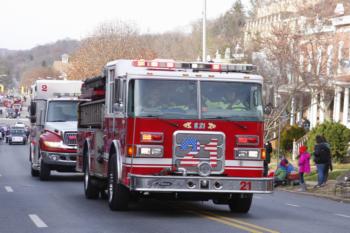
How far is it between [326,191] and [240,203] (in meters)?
10.0

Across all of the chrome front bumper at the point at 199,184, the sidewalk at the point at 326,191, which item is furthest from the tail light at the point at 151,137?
the sidewalk at the point at 326,191

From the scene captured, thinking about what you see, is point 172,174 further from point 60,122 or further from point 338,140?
point 338,140

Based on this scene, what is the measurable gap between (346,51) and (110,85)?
1143 inches

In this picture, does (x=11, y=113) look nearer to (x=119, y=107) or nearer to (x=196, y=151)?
(x=119, y=107)

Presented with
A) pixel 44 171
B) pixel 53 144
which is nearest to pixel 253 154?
pixel 53 144

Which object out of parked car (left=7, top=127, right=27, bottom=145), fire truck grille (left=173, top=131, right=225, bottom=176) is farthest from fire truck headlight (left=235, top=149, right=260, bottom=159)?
parked car (left=7, top=127, right=27, bottom=145)

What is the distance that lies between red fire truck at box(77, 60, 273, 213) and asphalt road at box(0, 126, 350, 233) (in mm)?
546

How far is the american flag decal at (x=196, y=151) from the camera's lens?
16094 millimetres

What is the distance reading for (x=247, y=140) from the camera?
53.8 ft

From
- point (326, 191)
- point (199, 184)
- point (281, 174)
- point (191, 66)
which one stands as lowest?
point (326, 191)

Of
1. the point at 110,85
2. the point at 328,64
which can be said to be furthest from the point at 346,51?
the point at 110,85

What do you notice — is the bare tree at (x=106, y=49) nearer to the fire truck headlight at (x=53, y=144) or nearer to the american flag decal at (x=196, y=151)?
the fire truck headlight at (x=53, y=144)

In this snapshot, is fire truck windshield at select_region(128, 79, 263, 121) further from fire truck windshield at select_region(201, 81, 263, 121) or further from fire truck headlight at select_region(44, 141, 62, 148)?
fire truck headlight at select_region(44, 141, 62, 148)

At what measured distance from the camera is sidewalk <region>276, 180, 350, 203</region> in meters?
25.3
